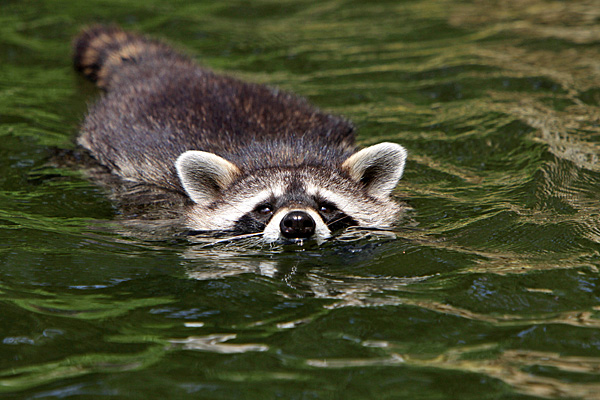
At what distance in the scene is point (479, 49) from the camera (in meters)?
11.5

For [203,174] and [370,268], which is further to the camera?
[203,174]

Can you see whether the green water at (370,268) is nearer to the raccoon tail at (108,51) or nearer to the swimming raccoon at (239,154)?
the swimming raccoon at (239,154)

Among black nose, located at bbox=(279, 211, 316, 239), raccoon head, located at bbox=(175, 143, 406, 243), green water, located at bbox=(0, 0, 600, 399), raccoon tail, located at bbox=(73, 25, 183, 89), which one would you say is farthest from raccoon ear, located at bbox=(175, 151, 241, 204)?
raccoon tail, located at bbox=(73, 25, 183, 89)

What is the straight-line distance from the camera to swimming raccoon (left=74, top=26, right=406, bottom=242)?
21.0 ft

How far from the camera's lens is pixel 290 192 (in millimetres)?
6281

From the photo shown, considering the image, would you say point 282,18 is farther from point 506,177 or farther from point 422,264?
point 422,264

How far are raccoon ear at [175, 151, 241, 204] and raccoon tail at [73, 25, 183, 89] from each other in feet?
9.98

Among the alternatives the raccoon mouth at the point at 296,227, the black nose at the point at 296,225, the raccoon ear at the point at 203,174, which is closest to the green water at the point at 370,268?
the raccoon mouth at the point at 296,227

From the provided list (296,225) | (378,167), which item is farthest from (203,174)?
(378,167)

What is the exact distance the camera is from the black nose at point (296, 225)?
5.77 metres

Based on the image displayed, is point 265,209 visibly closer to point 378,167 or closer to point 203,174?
point 203,174

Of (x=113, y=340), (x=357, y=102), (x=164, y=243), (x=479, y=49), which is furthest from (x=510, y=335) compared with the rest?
(x=479, y=49)

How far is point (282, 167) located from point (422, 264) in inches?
61.5

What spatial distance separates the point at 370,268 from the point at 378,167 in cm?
135
